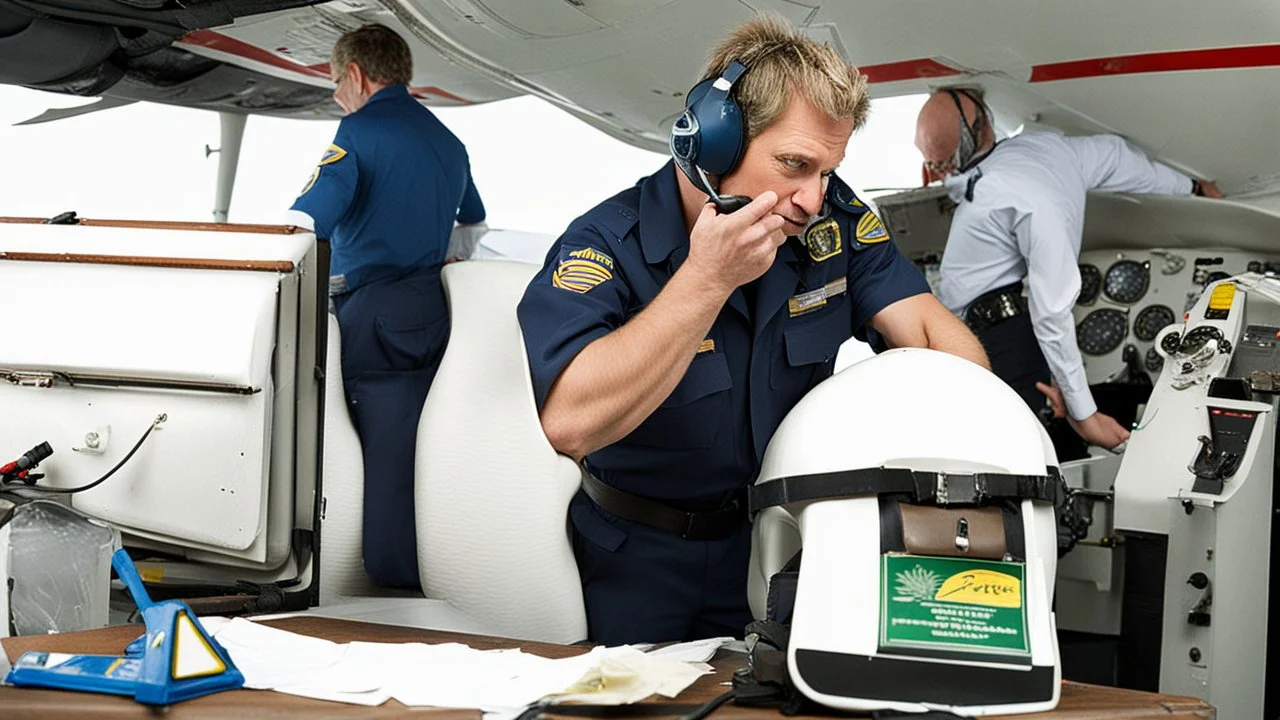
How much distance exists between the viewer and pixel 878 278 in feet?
5.65

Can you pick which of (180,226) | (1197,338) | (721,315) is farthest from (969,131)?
(180,226)

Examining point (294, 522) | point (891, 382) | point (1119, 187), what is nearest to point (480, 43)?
point (1119, 187)

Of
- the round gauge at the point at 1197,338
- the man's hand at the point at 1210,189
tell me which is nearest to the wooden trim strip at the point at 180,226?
the round gauge at the point at 1197,338

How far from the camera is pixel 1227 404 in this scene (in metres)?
2.05

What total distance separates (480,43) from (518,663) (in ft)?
7.72

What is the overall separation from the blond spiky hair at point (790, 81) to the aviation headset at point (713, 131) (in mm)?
16

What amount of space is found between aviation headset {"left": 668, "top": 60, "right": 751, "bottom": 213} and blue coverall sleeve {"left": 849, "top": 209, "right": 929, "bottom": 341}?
1.11 ft

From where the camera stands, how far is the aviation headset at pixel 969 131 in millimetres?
Result: 3080

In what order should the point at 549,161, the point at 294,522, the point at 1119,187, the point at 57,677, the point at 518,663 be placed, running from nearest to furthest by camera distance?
the point at 57,677 < the point at 518,663 < the point at 294,522 < the point at 1119,187 < the point at 549,161

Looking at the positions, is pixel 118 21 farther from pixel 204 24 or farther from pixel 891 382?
pixel 891 382

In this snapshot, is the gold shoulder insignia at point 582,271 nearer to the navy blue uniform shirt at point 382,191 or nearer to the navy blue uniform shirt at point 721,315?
the navy blue uniform shirt at point 721,315

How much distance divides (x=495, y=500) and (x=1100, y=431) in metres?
1.73

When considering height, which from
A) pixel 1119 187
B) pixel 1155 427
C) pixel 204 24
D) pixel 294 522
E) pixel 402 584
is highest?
pixel 204 24

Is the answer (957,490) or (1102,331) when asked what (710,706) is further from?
(1102,331)
